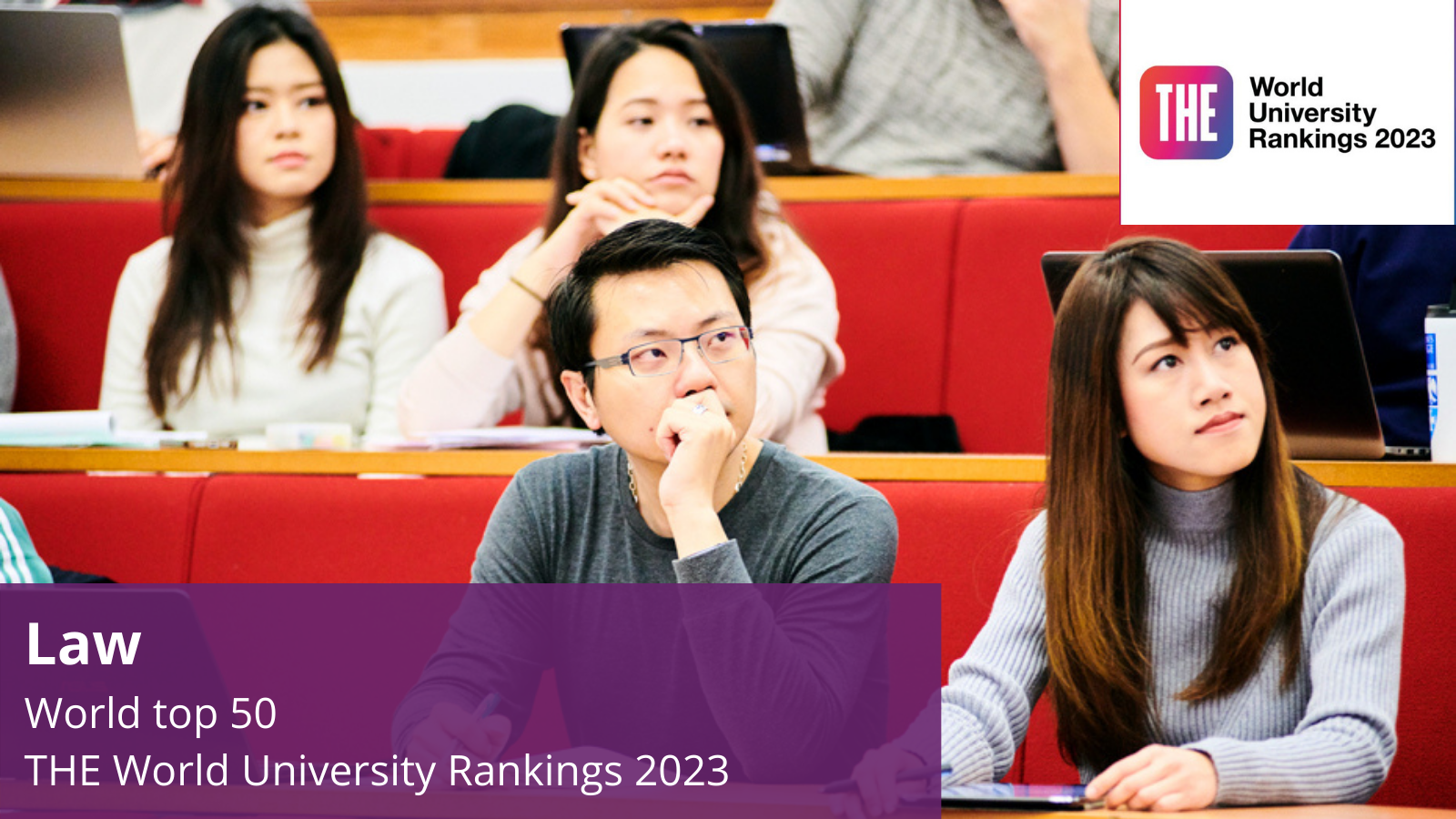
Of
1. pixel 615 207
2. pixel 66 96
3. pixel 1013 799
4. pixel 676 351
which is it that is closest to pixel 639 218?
pixel 615 207

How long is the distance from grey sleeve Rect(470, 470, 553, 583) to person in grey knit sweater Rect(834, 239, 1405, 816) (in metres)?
0.33

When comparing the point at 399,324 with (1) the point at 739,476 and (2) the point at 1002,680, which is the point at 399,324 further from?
(2) the point at 1002,680

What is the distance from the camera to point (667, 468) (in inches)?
42.2

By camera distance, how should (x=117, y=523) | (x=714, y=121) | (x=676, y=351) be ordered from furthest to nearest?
(x=714, y=121) < (x=117, y=523) < (x=676, y=351)

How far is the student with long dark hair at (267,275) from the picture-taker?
1.94 metres

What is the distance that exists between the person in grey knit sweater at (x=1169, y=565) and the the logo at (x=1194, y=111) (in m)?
0.35

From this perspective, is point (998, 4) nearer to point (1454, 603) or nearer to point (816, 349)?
point (816, 349)

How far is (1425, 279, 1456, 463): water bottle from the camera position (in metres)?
1.33

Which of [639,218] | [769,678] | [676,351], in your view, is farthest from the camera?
[639,218]

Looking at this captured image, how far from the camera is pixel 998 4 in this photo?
227cm

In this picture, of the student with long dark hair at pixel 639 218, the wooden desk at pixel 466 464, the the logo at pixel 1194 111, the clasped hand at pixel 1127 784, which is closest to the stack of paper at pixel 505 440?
the wooden desk at pixel 466 464

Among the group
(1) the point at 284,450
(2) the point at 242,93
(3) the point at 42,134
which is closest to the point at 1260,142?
(1) the point at 284,450

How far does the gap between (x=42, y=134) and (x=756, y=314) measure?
1.07 m

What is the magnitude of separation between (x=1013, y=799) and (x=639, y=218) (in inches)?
39.7
